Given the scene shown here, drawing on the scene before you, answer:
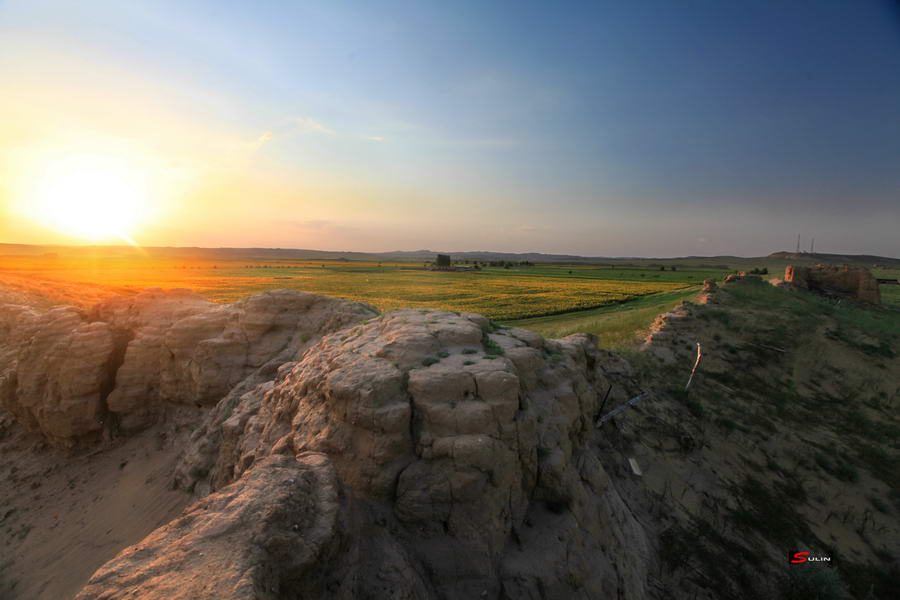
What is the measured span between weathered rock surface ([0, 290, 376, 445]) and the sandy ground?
0.91 meters

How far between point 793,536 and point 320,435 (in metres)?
12.6

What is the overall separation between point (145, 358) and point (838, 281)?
48891 mm

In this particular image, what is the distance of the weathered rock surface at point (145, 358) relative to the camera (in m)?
12.8

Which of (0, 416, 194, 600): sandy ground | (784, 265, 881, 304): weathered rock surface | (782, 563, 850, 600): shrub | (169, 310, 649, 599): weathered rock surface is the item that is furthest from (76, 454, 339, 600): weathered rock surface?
(784, 265, 881, 304): weathered rock surface

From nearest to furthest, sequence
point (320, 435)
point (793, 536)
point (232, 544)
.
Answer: point (232, 544) < point (320, 435) < point (793, 536)

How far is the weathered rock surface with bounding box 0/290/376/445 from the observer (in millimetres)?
12750

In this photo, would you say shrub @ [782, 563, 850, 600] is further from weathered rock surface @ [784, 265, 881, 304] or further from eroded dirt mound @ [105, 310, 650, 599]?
weathered rock surface @ [784, 265, 881, 304]

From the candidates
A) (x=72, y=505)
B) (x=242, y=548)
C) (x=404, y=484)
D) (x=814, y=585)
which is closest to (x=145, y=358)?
(x=72, y=505)

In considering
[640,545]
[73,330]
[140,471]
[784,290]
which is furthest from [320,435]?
[784,290]

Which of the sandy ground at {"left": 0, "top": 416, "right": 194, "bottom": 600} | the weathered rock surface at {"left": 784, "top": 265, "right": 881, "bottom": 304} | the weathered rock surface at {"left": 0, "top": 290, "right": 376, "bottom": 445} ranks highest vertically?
the weathered rock surface at {"left": 784, "top": 265, "right": 881, "bottom": 304}

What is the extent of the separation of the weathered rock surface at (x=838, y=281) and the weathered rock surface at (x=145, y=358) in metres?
37.4

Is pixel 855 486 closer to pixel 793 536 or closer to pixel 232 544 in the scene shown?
pixel 793 536

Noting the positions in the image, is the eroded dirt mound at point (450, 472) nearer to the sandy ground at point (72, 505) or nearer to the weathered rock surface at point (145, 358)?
the sandy ground at point (72, 505)

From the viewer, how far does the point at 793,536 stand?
31.8ft
